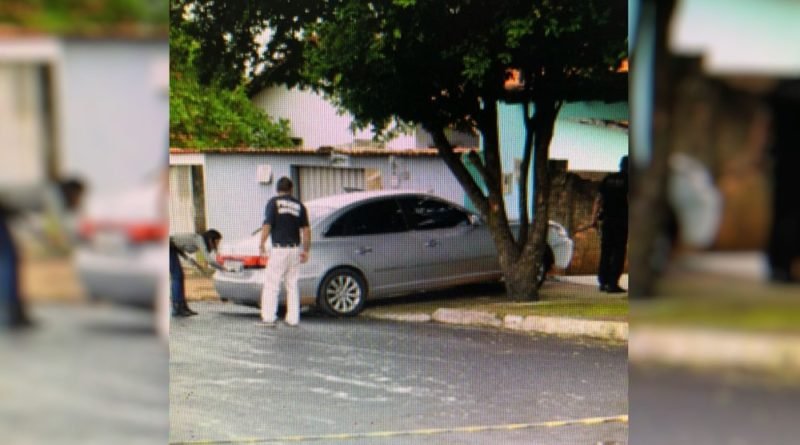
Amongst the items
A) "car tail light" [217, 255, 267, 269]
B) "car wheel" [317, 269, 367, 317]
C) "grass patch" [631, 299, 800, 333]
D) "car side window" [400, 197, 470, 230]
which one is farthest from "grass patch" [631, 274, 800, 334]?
"car tail light" [217, 255, 267, 269]

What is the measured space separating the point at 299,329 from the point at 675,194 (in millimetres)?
1477

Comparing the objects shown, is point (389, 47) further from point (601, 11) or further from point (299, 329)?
point (299, 329)

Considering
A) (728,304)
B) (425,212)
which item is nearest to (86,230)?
(425,212)

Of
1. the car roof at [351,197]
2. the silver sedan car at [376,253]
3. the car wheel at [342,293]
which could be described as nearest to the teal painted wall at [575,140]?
the silver sedan car at [376,253]

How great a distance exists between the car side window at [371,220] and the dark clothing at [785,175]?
1.34 metres

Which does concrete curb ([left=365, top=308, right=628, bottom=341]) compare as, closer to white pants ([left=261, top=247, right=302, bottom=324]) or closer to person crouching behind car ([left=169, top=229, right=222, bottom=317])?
white pants ([left=261, top=247, right=302, bottom=324])

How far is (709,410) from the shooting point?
3.21m

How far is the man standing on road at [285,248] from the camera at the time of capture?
3.03m

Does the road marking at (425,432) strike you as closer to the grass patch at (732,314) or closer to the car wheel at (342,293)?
the car wheel at (342,293)

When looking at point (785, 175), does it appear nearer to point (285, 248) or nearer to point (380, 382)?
point (380, 382)

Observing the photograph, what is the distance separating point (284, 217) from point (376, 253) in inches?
15.5

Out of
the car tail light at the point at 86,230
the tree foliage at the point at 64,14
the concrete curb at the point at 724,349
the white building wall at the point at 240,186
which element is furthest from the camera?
the white building wall at the point at 240,186

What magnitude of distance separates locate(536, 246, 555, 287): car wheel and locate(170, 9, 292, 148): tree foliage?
1138mm

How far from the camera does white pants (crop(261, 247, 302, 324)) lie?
10.0 ft
